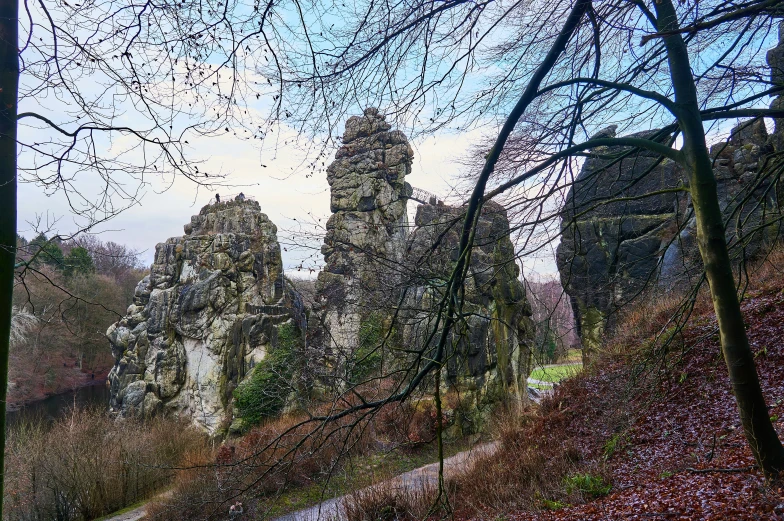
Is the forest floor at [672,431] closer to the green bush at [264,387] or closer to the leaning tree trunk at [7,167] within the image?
the leaning tree trunk at [7,167]

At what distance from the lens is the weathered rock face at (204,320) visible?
55.6ft

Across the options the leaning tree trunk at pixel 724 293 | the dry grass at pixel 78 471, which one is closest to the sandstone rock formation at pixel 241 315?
the dry grass at pixel 78 471

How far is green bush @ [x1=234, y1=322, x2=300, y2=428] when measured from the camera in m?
14.8

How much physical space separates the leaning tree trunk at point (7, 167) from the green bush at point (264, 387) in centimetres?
1114

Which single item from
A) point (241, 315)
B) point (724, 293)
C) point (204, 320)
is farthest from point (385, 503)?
point (204, 320)

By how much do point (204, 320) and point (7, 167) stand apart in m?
14.9

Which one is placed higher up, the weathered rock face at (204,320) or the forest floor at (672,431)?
the weathered rock face at (204,320)

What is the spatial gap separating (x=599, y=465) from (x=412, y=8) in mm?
5705

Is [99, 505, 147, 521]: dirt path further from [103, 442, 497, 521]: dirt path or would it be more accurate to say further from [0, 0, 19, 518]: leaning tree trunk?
[0, 0, 19, 518]: leaning tree trunk

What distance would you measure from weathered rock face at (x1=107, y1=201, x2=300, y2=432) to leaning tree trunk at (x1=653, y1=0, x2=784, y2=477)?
15.1m

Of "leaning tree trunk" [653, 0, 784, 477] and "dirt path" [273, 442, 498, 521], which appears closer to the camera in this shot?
"leaning tree trunk" [653, 0, 784, 477]

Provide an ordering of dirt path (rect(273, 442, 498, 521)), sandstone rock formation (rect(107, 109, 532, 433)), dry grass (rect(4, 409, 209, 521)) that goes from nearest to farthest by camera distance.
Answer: dirt path (rect(273, 442, 498, 521)), dry grass (rect(4, 409, 209, 521)), sandstone rock formation (rect(107, 109, 532, 433))

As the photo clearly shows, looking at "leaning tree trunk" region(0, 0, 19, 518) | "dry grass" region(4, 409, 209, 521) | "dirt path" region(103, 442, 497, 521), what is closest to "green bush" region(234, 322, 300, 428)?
"dry grass" region(4, 409, 209, 521)

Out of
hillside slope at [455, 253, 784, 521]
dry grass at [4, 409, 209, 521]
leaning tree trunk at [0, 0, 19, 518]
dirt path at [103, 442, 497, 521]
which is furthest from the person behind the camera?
dry grass at [4, 409, 209, 521]
